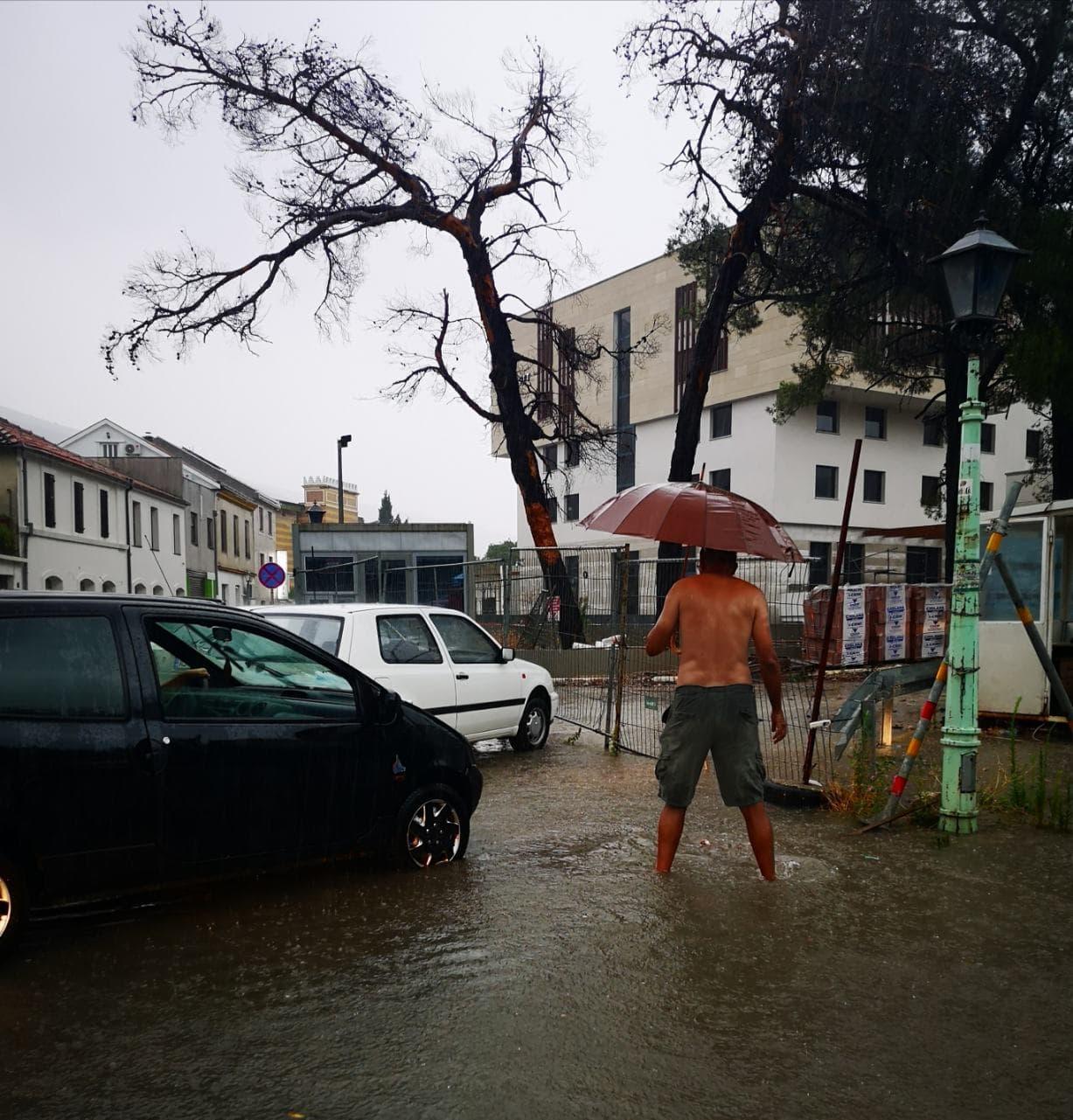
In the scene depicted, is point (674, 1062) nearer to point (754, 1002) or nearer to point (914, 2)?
point (754, 1002)

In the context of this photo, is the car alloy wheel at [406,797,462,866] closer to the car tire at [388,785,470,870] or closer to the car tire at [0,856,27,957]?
the car tire at [388,785,470,870]

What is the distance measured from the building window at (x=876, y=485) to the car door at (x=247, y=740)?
38.9m

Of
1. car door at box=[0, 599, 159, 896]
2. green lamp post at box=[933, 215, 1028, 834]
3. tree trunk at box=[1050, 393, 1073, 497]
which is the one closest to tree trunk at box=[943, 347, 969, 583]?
tree trunk at box=[1050, 393, 1073, 497]

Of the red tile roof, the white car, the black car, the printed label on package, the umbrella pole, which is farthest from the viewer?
the red tile roof

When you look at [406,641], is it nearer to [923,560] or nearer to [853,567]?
[853,567]

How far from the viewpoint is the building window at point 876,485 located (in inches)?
1635

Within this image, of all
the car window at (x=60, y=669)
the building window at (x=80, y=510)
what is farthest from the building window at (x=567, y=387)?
the building window at (x=80, y=510)

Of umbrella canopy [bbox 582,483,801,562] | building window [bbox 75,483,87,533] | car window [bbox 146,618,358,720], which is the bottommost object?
car window [bbox 146,618,358,720]

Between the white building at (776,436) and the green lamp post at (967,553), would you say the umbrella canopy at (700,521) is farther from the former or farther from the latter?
the white building at (776,436)

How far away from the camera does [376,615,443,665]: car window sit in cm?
901

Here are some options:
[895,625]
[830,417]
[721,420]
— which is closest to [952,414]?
[895,625]

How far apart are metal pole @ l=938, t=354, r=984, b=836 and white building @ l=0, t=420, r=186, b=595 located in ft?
120

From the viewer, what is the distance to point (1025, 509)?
11.7 m

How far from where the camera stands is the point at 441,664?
946cm
